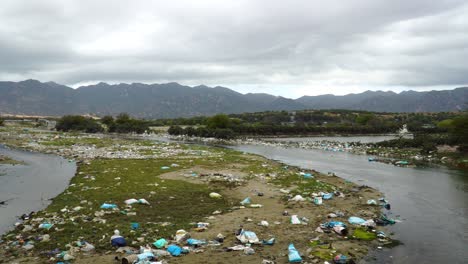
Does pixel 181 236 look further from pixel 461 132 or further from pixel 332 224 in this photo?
pixel 461 132

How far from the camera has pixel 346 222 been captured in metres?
14.9

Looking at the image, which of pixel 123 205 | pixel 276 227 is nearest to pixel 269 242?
pixel 276 227

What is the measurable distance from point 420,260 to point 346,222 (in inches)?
146

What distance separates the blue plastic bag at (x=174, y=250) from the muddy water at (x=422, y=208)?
Result: 228 inches

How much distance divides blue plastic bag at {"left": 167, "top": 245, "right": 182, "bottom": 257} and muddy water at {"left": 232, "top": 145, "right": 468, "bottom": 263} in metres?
5.79

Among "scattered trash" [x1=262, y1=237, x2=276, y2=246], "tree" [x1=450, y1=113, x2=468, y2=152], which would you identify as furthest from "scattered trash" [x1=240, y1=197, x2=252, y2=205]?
"tree" [x1=450, y1=113, x2=468, y2=152]

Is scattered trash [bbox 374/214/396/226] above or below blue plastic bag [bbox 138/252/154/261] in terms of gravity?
below

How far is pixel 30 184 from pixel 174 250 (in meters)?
16.5

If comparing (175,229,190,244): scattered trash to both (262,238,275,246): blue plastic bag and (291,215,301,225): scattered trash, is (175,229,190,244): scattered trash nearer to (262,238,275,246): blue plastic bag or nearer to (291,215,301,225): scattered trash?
(262,238,275,246): blue plastic bag

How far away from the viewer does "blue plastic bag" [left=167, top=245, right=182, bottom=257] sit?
10.7 meters

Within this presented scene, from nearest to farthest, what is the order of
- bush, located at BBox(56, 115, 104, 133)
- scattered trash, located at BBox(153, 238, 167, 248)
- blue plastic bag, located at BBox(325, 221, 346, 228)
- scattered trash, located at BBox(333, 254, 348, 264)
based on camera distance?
scattered trash, located at BBox(333, 254, 348, 264)
scattered trash, located at BBox(153, 238, 167, 248)
blue plastic bag, located at BBox(325, 221, 346, 228)
bush, located at BBox(56, 115, 104, 133)

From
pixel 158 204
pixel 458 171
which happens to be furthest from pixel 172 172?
pixel 458 171

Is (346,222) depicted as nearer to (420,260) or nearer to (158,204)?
(420,260)

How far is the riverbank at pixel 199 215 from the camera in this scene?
11.2m
